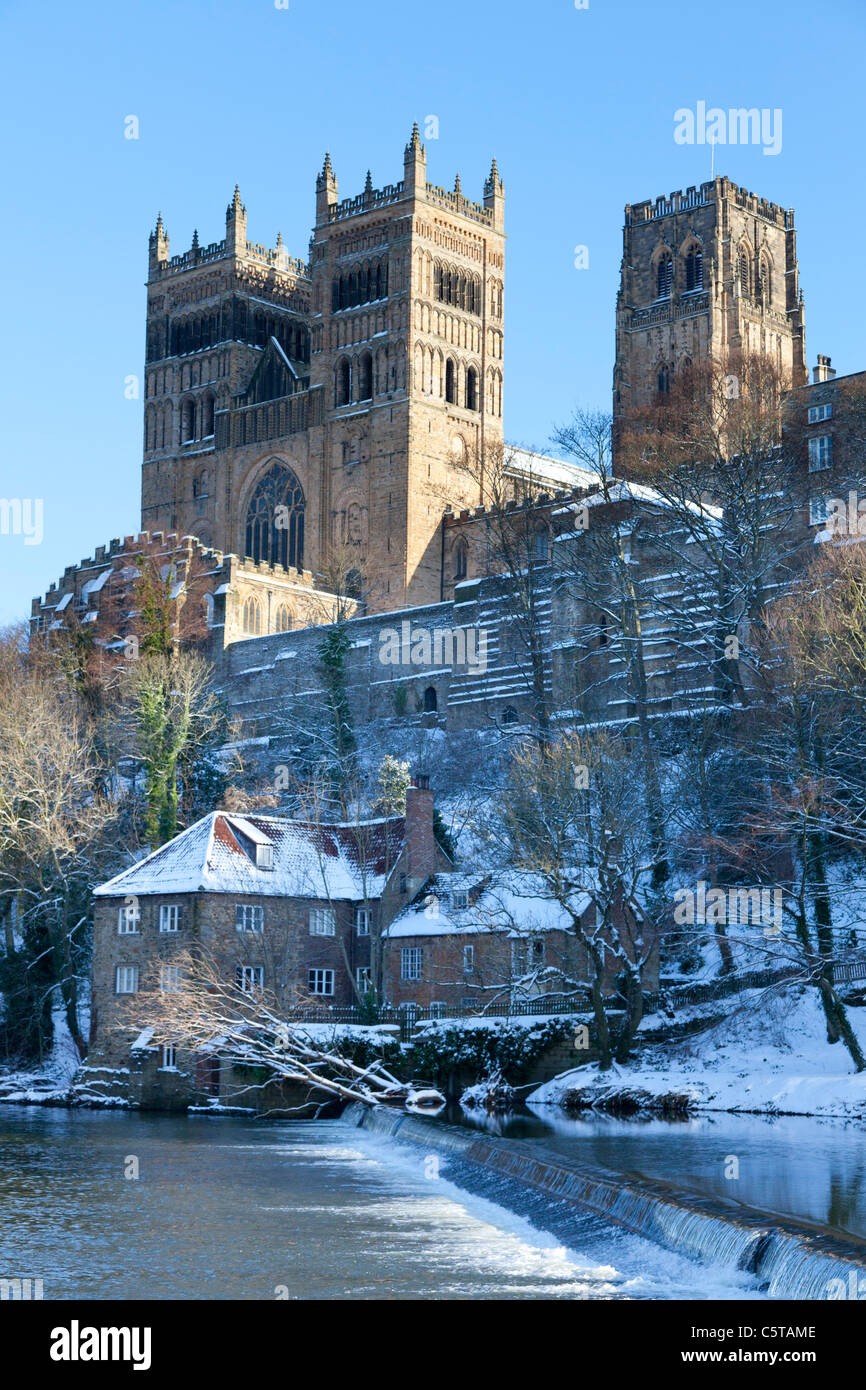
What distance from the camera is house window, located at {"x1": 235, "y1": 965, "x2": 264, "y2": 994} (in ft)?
150

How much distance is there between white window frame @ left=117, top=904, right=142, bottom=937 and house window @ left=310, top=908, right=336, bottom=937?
15.5ft

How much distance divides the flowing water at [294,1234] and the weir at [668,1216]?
21 cm

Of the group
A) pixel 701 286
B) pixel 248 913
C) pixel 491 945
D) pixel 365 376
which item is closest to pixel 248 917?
pixel 248 913

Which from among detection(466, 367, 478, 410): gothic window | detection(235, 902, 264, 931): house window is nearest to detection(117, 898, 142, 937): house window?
detection(235, 902, 264, 931): house window

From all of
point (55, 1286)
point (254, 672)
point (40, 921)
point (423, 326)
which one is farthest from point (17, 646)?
point (55, 1286)

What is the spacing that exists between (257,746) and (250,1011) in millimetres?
32471

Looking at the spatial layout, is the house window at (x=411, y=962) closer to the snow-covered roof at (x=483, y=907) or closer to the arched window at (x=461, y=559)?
the snow-covered roof at (x=483, y=907)

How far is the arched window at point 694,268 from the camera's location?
325 ft

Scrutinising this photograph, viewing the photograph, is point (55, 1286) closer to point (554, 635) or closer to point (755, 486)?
point (755, 486)

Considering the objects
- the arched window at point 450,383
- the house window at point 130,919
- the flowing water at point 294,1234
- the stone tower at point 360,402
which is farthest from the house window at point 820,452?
the arched window at point 450,383

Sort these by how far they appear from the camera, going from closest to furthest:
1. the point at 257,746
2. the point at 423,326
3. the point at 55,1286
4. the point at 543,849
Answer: the point at 55,1286, the point at 543,849, the point at 257,746, the point at 423,326

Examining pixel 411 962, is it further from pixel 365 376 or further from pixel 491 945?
pixel 365 376

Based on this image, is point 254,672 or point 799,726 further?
point 254,672
